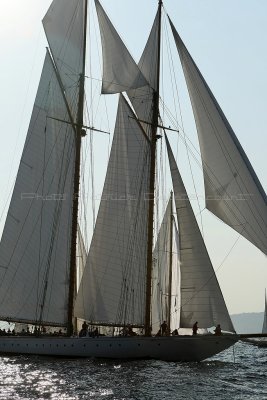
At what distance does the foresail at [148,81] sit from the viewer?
41.2 m

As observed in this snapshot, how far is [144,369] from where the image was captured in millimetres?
33250

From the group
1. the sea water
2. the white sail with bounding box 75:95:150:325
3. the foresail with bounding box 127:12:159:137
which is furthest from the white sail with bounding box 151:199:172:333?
the sea water

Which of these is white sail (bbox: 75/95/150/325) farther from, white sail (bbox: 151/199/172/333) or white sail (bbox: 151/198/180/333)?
white sail (bbox: 151/199/172/333)

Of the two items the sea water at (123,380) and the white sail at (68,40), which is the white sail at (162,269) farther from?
the white sail at (68,40)

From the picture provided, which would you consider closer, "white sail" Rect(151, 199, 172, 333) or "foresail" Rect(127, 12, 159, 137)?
"foresail" Rect(127, 12, 159, 137)

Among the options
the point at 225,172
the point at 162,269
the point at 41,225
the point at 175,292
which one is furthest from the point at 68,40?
the point at 175,292

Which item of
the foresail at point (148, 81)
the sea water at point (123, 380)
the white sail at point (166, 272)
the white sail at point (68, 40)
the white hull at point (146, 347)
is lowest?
the sea water at point (123, 380)

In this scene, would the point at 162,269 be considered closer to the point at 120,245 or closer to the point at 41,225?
the point at 41,225

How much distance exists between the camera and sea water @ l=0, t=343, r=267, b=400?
27125 millimetres

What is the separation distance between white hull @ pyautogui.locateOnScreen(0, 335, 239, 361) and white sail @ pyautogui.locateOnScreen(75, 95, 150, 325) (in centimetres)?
229

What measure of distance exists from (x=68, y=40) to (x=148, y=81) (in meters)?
6.78

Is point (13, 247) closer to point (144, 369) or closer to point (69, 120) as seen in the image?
point (69, 120)

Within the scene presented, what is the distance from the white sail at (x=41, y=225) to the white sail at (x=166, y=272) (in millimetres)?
10771

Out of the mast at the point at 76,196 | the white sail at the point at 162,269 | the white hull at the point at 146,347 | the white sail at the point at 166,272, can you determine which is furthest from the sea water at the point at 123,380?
the white sail at the point at 162,269
